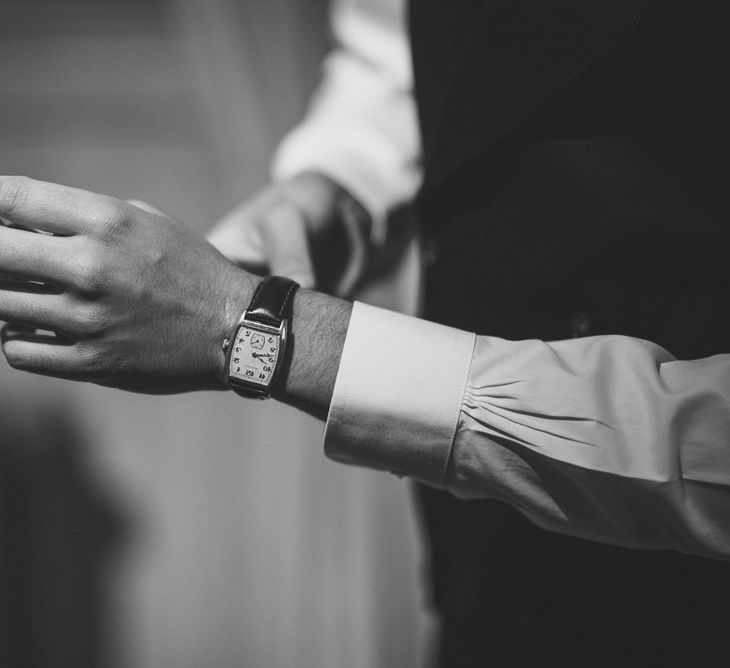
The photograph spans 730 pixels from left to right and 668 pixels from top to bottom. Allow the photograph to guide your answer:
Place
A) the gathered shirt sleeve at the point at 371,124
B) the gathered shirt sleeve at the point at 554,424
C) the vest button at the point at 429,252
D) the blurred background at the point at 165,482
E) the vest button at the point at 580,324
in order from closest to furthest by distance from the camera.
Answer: the gathered shirt sleeve at the point at 554,424, the vest button at the point at 580,324, the vest button at the point at 429,252, the gathered shirt sleeve at the point at 371,124, the blurred background at the point at 165,482

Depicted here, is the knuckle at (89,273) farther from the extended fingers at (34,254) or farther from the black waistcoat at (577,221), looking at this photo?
the black waistcoat at (577,221)

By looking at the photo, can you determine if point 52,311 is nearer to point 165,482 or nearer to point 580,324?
point 580,324

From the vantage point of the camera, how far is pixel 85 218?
1.48 ft

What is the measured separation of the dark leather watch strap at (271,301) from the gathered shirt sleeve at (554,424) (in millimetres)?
57

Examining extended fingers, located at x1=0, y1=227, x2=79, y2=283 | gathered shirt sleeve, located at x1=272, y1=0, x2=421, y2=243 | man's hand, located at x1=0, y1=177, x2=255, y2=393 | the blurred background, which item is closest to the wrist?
man's hand, located at x1=0, y1=177, x2=255, y2=393

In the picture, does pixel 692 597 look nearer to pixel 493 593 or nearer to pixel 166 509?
pixel 493 593

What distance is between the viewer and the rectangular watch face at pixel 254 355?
48 cm

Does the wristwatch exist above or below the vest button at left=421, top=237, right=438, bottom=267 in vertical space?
below

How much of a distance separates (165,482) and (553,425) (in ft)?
5.08

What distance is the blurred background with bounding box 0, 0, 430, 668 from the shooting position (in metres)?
1.71

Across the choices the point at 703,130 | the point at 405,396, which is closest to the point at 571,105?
the point at 703,130

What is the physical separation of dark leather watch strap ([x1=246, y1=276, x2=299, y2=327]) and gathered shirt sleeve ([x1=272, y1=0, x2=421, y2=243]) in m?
0.41

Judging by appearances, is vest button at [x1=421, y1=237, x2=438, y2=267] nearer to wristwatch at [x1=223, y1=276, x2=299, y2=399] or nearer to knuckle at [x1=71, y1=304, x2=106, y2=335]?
wristwatch at [x1=223, y1=276, x2=299, y2=399]

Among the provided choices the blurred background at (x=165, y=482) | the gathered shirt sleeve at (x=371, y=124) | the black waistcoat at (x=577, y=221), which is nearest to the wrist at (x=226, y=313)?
the black waistcoat at (x=577, y=221)
